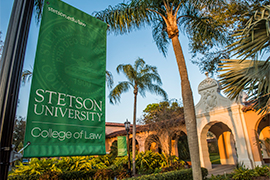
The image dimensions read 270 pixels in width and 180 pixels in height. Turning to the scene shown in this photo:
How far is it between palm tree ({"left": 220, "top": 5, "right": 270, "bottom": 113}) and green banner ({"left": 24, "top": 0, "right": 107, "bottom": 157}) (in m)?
4.61

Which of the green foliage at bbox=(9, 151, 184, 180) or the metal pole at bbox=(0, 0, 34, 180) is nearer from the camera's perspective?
the metal pole at bbox=(0, 0, 34, 180)

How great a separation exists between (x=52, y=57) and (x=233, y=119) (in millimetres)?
12999

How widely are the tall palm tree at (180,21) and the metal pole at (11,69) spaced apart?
551 centimetres

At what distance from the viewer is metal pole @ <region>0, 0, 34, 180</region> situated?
139 centimetres

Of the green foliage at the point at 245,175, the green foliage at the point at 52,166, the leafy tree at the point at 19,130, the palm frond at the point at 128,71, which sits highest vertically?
the palm frond at the point at 128,71

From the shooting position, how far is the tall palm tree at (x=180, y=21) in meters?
6.44

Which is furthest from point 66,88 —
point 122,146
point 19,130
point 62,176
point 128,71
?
point 128,71

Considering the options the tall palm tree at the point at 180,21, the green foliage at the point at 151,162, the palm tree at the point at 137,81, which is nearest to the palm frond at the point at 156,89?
the palm tree at the point at 137,81

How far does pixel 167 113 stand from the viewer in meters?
16.4

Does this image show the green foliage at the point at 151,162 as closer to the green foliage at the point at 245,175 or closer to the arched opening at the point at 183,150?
the green foliage at the point at 245,175

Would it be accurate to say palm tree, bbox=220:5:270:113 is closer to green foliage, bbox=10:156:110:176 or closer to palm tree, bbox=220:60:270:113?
palm tree, bbox=220:60:270:113

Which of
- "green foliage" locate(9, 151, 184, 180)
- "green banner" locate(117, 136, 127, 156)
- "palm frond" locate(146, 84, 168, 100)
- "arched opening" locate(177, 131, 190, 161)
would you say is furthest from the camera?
"arched opening" locate(177, 131, 190, 161)

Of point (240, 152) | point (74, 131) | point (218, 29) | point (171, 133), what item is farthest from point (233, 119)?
point (74, 131)

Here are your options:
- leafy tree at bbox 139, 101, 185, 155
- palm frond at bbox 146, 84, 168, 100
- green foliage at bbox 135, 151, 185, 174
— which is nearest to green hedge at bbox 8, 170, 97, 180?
green foliage at bbox 135, 151, 185, 174
